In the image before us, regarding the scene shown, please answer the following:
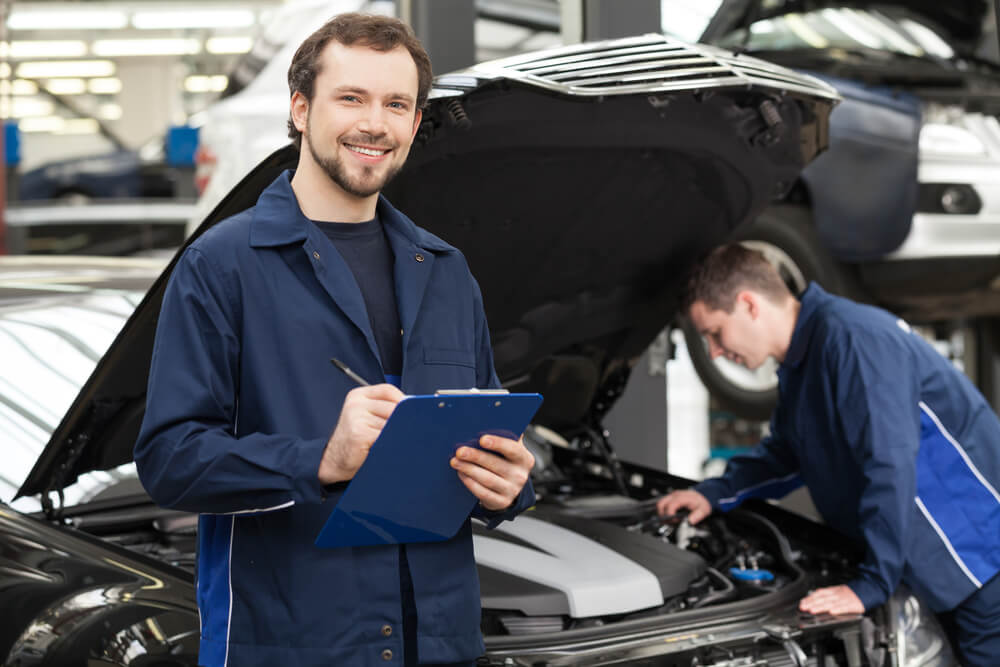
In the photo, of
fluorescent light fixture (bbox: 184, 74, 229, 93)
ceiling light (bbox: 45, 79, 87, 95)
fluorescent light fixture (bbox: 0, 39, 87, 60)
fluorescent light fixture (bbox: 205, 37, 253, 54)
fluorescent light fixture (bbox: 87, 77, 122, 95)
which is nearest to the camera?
fluorescent light fixture (bbox: 205, 37, 253, 54)

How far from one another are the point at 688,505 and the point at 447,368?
52.4 inches

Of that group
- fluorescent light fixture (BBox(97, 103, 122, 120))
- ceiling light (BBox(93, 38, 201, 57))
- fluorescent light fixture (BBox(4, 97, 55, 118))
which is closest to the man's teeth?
ceiling light (BBox(93, 38, 201, 57))

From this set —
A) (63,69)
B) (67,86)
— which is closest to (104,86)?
(67,86)

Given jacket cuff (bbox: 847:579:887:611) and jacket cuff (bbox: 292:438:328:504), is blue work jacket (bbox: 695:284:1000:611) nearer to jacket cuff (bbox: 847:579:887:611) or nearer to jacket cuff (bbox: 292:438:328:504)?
jacket cuff (bbox: 847:579:887:611)

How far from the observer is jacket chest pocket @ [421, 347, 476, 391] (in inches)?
52.2

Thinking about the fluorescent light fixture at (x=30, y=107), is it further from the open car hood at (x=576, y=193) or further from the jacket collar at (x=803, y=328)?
the jacket collar at (x=803, y=328)

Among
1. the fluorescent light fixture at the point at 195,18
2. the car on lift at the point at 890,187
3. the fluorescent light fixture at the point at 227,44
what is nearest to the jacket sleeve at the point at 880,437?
the car on lift at the point at 890,187

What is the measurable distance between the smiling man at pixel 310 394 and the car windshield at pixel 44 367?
0.79m

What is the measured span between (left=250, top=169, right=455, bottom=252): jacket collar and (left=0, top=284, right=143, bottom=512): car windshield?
84cm

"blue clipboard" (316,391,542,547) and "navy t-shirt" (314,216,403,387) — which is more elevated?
"navy t-shirt" (314,216,403,387)

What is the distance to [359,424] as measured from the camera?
1134 millimetres

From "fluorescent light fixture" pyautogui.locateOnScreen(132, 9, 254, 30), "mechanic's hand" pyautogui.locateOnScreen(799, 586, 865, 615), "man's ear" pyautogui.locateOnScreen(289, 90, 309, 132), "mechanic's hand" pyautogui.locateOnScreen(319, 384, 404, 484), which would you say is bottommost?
"mechanic's hand" pyautogui.locateOnScreen(799, 586, 865, 615)

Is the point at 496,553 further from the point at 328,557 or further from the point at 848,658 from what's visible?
the point at 328,557

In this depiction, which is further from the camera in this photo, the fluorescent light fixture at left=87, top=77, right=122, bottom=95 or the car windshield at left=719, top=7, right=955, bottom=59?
the fluorescent light fixture at left=87, top=77, right=122, bottom=95
